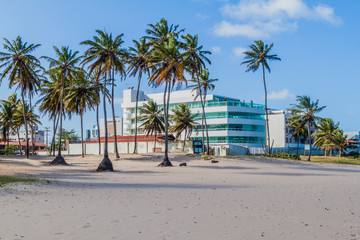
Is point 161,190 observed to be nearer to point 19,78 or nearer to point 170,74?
point 170,74

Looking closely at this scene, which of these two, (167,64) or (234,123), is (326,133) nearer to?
(234,123)

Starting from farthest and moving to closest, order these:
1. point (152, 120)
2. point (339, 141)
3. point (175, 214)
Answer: point (339, 141) → point (152, 120) → point (175, 214)

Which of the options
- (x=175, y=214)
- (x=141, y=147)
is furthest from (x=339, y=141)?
(x=175, y=214)

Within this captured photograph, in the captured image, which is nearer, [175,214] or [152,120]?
[175,214]

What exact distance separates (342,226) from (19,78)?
1871 inches

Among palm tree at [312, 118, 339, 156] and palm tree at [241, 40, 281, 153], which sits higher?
palm tree at [241, 40, 281, 153]

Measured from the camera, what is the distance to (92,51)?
36.0 m

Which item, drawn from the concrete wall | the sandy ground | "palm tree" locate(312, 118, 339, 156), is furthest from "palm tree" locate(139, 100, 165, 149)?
the sandy ground

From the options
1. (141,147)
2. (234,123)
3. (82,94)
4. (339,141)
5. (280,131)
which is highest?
(82,94)

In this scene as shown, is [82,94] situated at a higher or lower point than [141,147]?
higher

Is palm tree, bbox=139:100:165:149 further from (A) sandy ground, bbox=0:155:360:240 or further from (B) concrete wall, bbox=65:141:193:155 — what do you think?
(A) sandy ground, bbox=0:155:360:240

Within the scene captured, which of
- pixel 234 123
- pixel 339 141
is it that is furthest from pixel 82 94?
pixel 339 141

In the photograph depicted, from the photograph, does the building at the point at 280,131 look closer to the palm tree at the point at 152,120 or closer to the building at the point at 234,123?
the building at the point at 234,123

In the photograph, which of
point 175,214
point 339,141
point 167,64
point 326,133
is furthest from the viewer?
point 326,133
